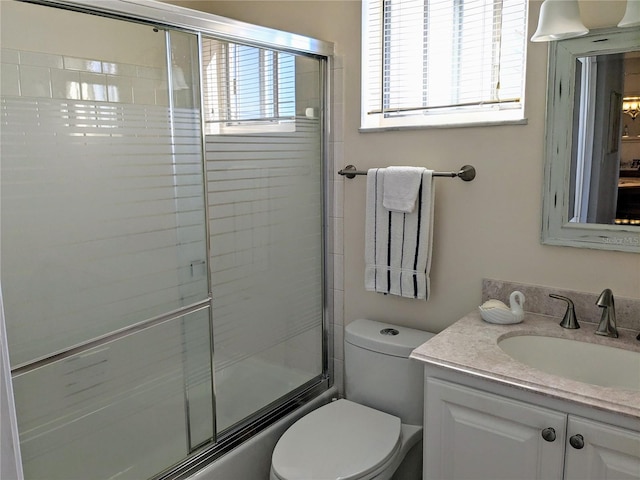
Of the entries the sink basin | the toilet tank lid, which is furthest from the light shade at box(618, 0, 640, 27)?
the toilet tank lid

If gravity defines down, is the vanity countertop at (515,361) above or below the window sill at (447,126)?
below

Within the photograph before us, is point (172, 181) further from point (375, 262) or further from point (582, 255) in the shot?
point (582, 255)

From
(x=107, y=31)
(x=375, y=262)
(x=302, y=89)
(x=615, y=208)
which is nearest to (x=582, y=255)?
(x=615, y=208)

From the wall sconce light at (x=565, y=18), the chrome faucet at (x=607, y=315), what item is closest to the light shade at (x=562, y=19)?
Result: the wall sconce light at (x=565, y=18)

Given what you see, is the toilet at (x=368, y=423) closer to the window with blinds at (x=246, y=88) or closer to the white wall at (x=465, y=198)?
the white wall at (x=465, y=198)

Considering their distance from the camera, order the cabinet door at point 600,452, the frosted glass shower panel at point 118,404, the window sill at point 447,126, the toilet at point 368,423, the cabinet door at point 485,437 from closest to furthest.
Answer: the cabinet door at point 600,452
the cabinet door at point 485,437
the frosted glass shower panel at point 118,404
the toilet at point 368,423
the window sill at point 447,126

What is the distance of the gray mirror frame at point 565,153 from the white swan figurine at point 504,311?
0.22 meters

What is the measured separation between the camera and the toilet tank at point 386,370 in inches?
74.8

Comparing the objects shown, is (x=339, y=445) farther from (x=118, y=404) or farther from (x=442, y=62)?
(x=442, y=62)

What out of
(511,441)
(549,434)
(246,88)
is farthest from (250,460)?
(246,88)

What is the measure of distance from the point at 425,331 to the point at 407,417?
34 centimetres

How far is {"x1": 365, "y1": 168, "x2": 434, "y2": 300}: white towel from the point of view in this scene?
6.26ft

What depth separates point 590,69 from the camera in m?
1.60

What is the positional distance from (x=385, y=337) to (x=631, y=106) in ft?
3.59
